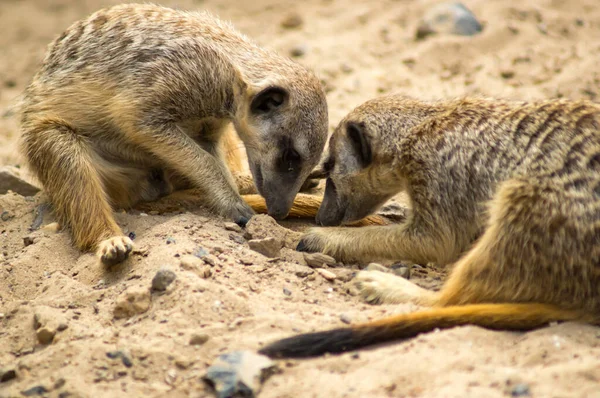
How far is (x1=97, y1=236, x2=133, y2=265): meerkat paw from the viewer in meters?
3.16

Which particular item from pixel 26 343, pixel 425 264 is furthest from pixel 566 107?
pixel 26 343

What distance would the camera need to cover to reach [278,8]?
723 centimetres

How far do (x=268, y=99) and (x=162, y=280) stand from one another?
4.23 feet

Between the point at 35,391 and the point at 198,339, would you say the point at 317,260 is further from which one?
the point at 35,391

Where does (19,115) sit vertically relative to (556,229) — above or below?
below

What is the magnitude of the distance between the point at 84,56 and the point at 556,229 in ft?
8.42

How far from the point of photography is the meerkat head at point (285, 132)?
12.2 feet

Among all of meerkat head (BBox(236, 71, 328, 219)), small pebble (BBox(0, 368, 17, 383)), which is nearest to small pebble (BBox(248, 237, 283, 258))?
meerkat head (BBox(236, 71, 328, 219))

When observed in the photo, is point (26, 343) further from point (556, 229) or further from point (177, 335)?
point (556, 229)

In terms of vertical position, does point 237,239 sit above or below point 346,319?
below

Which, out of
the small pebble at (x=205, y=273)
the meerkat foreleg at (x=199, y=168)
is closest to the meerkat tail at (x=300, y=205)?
the meerkat foreleg at (x=199, y=168)

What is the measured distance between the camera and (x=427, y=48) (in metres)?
5.93

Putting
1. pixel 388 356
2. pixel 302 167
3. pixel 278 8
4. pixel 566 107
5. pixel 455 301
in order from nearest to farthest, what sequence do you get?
pixel 388 356 → pixel 455 301 → pixel 566 107 → pixel 302 167 → pixel 278 8

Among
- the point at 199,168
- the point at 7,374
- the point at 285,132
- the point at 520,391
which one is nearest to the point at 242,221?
the point at 199,168
